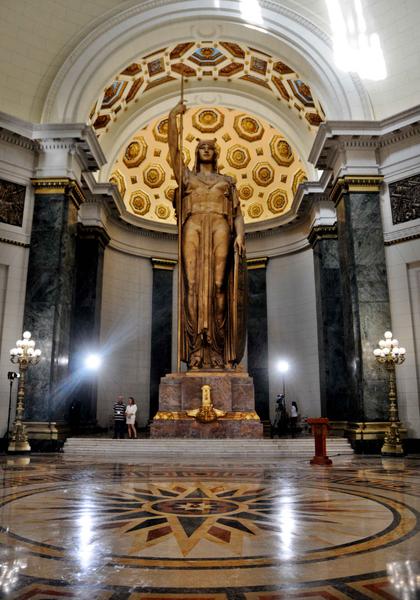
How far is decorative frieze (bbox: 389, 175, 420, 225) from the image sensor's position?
11.1m

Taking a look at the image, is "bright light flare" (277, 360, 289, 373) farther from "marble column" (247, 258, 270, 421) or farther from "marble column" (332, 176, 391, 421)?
"marble column" (332, 176, 391, 421)

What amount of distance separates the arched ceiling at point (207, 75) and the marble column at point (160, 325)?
5.53 meters

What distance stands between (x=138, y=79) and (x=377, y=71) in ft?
23.5

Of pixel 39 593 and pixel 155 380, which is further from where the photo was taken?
pixel 155 380

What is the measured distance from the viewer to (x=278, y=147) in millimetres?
18391

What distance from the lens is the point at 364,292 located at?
1103cm

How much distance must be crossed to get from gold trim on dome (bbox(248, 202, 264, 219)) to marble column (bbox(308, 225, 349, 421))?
419 cm

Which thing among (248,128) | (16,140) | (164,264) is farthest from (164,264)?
(16,140)


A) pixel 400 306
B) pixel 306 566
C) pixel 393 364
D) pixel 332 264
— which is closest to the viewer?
pixel 306 566

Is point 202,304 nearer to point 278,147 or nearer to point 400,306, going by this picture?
point 400,306

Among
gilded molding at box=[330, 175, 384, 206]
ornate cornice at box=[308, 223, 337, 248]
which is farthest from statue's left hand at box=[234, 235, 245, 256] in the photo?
ornate cornice at box=[308, 223, 337, 248]

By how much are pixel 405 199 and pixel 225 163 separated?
374 inches

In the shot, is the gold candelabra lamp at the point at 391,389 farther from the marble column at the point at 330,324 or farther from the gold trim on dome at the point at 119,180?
the gold trim on dome at the point at 119,180

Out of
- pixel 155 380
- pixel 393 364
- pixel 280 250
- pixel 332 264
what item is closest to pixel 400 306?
pixel 393 364
